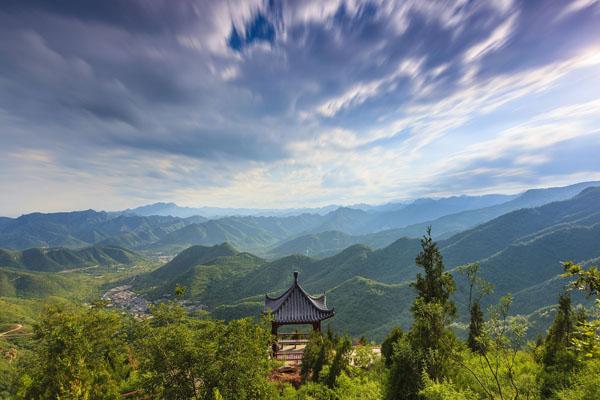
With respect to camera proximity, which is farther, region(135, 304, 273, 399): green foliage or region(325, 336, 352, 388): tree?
region(325, 336, 352, 388): tree

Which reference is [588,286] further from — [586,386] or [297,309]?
[297,309]

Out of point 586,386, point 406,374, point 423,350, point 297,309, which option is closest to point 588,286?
point 423,350

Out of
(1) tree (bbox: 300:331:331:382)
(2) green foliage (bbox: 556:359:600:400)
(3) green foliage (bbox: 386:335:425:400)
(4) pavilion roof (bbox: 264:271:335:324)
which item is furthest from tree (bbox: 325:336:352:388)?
(2) green foliage (bbox: 556:359:600:400)

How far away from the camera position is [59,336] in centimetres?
1177

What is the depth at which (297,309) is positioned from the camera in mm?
24469

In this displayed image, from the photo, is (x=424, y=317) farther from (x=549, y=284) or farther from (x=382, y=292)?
(x=549, y=284)

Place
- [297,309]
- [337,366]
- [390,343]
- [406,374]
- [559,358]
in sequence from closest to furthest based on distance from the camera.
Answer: [406,374], [337,366], [559,358], [390,343], [297,309]

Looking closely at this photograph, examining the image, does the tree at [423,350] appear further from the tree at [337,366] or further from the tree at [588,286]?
the tree at [588,286]

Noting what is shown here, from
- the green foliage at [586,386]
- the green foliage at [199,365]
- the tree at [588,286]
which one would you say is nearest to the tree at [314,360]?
the green foliage at [199,365]

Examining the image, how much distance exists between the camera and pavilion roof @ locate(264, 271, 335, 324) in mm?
23781

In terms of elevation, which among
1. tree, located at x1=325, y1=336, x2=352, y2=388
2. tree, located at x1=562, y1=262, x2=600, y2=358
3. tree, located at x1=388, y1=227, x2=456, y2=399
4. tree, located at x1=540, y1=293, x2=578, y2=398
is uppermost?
tree, located at x1=562, y1=262, x2=600, y2=358

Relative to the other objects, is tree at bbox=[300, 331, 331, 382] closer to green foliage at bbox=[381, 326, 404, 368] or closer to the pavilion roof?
green foliage at bbox=[381, 326, 404, 368]

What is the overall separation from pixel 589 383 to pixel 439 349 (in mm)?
7844

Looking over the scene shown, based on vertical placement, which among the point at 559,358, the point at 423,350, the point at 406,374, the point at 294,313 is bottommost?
the point at 559,358
